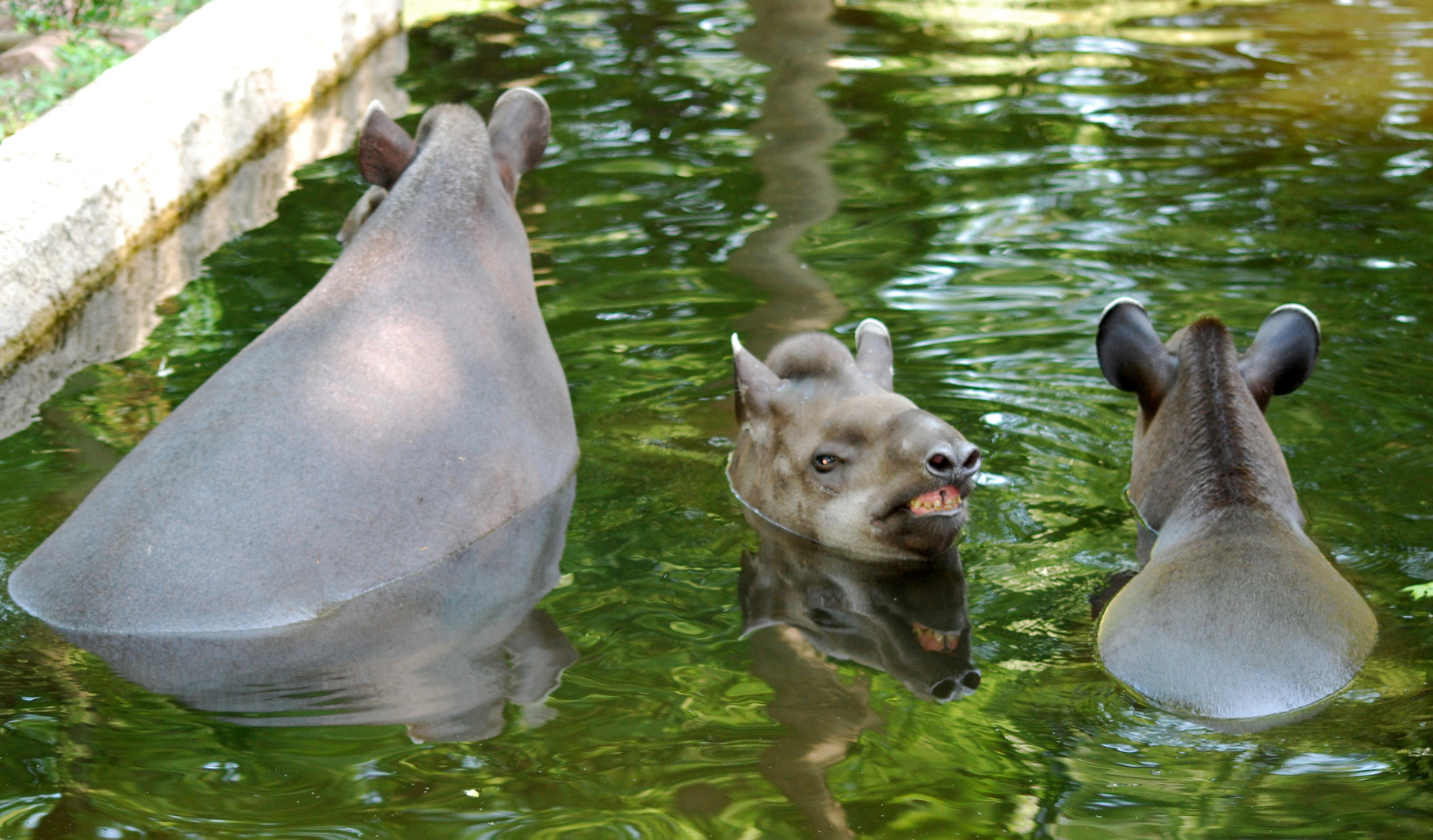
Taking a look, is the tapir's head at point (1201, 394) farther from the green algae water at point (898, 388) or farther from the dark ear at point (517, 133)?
the dark ear at point (517, 133)

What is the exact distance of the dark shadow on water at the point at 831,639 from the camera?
426 centimetres

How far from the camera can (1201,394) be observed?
5.78 meters

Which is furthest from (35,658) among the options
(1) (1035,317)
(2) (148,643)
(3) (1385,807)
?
(1) (1035,317)

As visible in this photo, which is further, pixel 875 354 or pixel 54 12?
pixel 54 12

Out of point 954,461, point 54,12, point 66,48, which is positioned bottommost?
point 954,461

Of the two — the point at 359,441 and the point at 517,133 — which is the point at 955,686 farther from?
the point at 517,133

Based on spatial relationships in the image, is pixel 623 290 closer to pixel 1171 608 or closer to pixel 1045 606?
pixel 1045 606

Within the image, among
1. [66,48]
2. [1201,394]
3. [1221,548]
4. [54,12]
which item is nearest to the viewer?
[1221,548]

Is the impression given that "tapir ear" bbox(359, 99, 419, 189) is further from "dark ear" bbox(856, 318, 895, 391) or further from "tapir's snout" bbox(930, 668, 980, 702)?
"tapir's snout" bbox(930, 668, 980, 702)

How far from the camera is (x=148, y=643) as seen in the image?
16.1 ft

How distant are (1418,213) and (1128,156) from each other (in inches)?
78.0

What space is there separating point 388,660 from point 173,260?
5206 mm

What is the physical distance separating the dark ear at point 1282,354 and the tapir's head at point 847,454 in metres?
1.15

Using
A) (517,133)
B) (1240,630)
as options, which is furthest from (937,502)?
(517,133)
